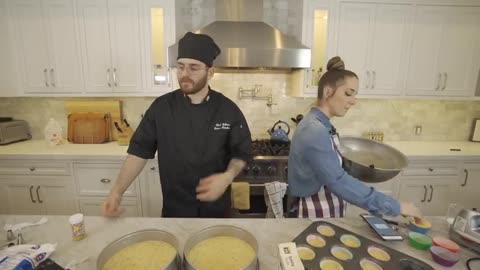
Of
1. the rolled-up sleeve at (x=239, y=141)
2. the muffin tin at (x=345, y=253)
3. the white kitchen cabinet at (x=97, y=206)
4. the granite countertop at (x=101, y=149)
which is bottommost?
the white kitchen cabinet at (x=97, y=206)

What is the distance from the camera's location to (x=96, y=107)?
2631 millimetres

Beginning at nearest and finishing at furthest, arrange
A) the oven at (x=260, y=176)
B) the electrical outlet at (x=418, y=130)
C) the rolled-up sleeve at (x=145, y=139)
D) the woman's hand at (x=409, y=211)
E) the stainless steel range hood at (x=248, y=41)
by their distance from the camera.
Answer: the woman's hand at (x=409, y=211), the rolled-up sleeve at (x=145, y=139), the stainless steel range hood at (x=248, y=41), the oven at (x=260, y=176), the electrical outlet at (x=418, y=130)

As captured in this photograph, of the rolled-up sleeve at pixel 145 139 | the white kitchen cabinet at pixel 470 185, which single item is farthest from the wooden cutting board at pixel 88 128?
the white kitchen cabinet at pixel 470 185

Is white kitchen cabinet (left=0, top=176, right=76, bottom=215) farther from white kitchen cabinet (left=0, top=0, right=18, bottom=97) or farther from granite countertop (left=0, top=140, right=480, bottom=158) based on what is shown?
white kitchen cabinet (left=0, top=0, right=18, bottom=97)

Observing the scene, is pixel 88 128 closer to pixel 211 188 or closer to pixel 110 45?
pixel 110 45

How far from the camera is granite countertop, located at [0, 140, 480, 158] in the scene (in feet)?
7.23

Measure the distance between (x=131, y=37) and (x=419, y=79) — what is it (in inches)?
108

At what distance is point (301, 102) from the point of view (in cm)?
275

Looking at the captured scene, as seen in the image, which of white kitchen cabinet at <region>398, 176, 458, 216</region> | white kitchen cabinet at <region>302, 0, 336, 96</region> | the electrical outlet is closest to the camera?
white kitchen cabinet at <region>302, 0, 336, 96</region>

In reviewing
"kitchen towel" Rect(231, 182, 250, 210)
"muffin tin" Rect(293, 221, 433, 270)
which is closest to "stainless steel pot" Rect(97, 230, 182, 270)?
"muffin tin" Rect(293, 221, 433, 270)

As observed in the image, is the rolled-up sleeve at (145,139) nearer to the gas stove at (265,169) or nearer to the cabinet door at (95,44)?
the gas stove at (265,169)

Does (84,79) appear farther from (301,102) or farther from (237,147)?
(301,102)

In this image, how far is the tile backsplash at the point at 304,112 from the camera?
8.77 feet

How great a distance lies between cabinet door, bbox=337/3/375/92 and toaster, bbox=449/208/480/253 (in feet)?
5.67
